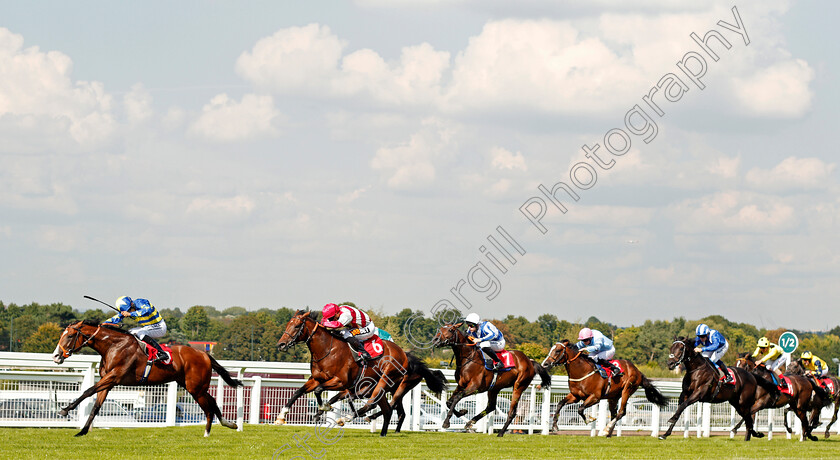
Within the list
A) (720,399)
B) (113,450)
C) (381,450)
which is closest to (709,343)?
(720,399)

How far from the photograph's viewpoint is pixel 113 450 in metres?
9.14

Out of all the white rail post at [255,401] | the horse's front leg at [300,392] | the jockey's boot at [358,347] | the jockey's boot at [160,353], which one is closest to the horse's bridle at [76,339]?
the jockey's boot at [160,353]

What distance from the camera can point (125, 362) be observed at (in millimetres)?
11016

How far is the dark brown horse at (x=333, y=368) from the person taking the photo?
11773 millimetres

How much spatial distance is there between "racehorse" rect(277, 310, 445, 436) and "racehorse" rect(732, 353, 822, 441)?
6063 millimetres

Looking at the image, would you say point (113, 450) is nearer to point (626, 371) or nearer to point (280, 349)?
point (280, 349)

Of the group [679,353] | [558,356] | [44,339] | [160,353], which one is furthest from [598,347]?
[44,339]

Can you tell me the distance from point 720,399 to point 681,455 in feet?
13.4

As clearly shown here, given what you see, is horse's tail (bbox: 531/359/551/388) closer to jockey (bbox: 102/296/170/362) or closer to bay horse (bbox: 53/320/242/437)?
bay horse (bbox: 53/320/242/437)

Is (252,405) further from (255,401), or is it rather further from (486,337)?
(486,337)

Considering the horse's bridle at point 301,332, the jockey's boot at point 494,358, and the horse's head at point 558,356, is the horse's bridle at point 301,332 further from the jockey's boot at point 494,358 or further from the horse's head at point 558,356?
the horse's head at point 558,356

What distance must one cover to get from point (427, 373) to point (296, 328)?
229 centimetres

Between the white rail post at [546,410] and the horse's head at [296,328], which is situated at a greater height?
the horse's head at [296,328]

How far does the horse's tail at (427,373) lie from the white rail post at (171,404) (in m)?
3.14
